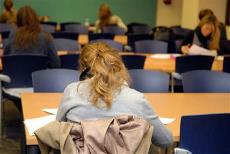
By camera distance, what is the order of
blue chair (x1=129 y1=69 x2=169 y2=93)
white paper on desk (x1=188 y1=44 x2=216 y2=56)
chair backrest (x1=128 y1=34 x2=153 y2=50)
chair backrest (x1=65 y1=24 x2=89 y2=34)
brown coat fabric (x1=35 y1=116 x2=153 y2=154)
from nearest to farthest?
brown coat fabric (x1=35 y1=116 x2=153 y2=154) → blue chair (x1=129 y1=69 x2=169 y2=93) → white paper on desk (x1=188 y1=44 x2=216 y2=56) → chair backrest (x1=128 y1=34 x2=153 y2=50) → chair backrest (x1=65 y1=24 x2=89 y2=34)

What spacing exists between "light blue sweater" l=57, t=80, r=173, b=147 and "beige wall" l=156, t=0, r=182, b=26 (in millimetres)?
9776

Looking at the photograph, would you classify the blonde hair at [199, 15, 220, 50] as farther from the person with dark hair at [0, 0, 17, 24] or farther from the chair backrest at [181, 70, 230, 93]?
the person with dark hair at [0, 0, 17, 24]

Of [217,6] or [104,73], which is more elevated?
[217,6]

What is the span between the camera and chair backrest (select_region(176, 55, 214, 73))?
17.4ft

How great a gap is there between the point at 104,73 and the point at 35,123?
650 millimetres

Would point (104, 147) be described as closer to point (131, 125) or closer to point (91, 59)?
point (131, 125)

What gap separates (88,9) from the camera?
12336mm

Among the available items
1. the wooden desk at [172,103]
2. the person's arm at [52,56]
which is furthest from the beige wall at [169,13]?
the wooden desk at [172,103]

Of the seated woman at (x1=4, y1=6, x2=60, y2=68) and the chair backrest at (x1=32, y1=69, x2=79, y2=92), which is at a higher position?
the seated woman at (x1=4, y1=6, x2=60, y2=68)

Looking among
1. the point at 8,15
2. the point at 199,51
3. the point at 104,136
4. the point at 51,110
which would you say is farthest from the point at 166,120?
the point at 8,15

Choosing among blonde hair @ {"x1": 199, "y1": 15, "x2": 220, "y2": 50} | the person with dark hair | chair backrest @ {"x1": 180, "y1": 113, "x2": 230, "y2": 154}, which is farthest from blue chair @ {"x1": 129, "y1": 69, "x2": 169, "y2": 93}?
the person with dark hair

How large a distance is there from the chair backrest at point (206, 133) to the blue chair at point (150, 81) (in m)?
1.62

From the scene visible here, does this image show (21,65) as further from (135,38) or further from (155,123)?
(135,38)

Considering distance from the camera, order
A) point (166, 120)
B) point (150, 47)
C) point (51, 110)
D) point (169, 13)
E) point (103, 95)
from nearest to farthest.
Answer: point (103, 95) → point (166, 120) → point (51, 110) → point (150, 47) → point (169, 13)
